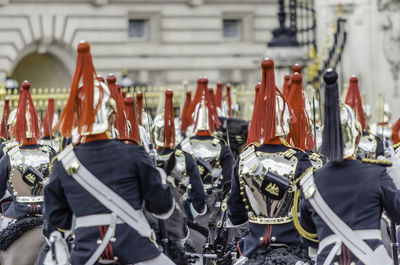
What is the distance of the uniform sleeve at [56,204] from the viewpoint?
697 centimetres

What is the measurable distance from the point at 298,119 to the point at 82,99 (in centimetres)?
221

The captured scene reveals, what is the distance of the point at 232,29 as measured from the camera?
100 feet

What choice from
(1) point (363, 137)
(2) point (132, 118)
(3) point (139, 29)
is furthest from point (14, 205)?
(3) point (139, 29)

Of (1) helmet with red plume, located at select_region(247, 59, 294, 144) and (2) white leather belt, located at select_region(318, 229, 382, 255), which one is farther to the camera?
(1) helmet with red plume, located at select_region(247, 59, 294, 144)

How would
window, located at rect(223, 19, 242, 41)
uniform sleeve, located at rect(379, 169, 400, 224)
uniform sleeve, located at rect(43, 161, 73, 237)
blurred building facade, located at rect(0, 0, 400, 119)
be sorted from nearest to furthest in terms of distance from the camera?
uniform sleeve, located at rect(379, 169, 400, 224) → uniform sleeve, located at rect(43, 161, 73, 237) → blurred building facade, located at rect(0, 0, 400, 119) → window, located at rect(223, 19, 242, 41)

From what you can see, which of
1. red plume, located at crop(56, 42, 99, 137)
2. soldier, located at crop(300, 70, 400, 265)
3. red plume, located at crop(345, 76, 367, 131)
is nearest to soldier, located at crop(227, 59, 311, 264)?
soldier, located at crop(300, 70, 400, 265)

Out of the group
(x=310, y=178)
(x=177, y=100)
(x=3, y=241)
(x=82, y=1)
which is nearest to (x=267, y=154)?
(x=310, y=178)

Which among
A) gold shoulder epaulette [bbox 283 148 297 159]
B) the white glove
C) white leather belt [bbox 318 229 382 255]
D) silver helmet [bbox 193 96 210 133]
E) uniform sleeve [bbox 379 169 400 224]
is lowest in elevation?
white leather belt [bbox 318 229 382 255]

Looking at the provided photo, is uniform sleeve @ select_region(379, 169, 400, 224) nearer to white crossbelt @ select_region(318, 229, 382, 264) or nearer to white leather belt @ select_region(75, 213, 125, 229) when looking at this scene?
white crossbelt @ select_region(318, 229, 382, 264)

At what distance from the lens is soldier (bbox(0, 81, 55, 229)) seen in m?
9.89

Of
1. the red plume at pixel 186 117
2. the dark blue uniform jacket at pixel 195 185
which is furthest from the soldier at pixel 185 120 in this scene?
the dark blue uniform jacket at pixel 195 185

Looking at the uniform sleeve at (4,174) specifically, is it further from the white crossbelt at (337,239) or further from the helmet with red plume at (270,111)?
the white crossbelt at (337,239)

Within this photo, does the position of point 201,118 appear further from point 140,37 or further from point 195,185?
point 140,37

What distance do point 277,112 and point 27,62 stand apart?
70.7ft
